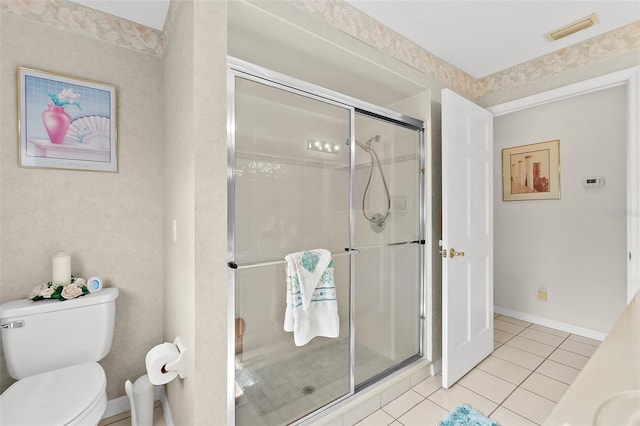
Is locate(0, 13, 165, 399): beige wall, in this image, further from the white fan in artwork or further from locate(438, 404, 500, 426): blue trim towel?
locate(438, 404, 500, 426): blue trim towel

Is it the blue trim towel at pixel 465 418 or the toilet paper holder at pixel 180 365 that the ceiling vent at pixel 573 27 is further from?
the toilet paper holder at pixel 180 365

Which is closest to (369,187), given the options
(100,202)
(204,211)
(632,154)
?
(204,211)

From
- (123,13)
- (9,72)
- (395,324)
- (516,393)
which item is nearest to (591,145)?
(516,393)

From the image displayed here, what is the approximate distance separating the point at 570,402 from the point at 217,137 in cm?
140

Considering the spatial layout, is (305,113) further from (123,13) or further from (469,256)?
(469,256)

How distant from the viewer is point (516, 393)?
2000 millimetres

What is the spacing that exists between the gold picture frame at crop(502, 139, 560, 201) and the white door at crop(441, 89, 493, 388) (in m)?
1.08

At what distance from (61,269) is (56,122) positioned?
33.1 inches

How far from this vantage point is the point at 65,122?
5.52 ft

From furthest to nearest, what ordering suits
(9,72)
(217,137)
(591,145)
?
(591,145), (9,72), (217,137)

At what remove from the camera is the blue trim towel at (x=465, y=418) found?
1.70 meters

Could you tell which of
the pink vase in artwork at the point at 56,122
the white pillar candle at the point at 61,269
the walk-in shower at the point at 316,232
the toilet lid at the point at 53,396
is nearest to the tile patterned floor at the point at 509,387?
the walk-in shower at the point at 316,232

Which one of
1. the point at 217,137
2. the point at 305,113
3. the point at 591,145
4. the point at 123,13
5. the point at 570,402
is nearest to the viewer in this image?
the point at 570,402

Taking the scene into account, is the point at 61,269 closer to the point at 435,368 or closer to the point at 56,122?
the point at 56,122
